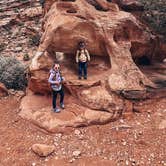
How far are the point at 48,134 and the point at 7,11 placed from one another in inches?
751

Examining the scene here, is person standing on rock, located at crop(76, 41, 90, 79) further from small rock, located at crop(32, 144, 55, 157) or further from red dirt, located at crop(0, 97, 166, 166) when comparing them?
small rock, located at crop(32, 144, 55, 157)

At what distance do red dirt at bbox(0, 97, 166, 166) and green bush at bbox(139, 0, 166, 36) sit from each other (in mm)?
3109

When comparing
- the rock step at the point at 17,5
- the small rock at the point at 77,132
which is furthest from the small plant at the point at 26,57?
the small rock at the point at 77,132

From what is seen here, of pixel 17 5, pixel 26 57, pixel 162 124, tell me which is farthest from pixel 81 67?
pixel 17 5

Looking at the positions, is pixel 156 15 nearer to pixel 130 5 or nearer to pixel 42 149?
pixel 130 5

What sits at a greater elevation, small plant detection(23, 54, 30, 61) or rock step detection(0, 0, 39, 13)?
rock step detection(0, 0, 39, 13)

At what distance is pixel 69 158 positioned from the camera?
828 centimetres

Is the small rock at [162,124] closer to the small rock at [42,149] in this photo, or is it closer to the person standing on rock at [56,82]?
the person standing on rock at [56,82]

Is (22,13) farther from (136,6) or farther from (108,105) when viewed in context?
(108,105)

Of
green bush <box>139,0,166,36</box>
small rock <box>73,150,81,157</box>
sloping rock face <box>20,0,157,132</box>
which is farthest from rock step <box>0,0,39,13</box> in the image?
small rock <box>73,150,81,157</box>

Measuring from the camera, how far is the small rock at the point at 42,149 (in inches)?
329

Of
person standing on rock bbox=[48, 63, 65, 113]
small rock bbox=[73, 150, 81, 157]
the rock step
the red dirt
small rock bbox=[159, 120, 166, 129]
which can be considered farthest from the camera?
the rock step

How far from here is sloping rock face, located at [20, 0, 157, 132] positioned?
946 cm

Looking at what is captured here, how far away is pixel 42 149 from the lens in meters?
8.41
